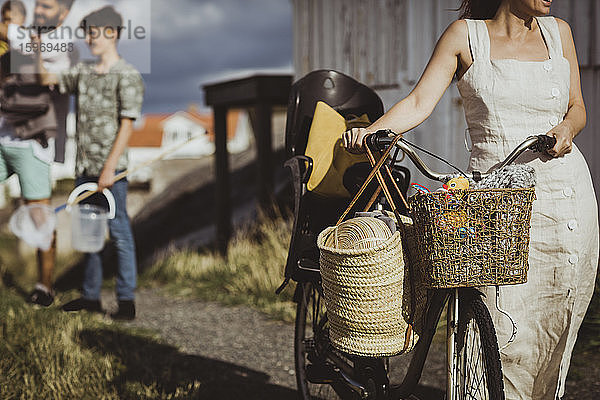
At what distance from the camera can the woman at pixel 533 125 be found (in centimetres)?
258

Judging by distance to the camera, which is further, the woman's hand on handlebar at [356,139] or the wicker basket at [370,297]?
the woman's hand on handlebar at [356,139]

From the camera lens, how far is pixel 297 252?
3098 mm

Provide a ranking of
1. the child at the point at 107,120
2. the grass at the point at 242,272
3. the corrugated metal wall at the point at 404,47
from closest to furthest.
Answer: the corrugated metal wall at the point at 404,47, the child at the point at 107,120, the grass at the point at 242,272

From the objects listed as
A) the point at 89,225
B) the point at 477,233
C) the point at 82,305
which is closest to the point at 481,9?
the point at 477,233

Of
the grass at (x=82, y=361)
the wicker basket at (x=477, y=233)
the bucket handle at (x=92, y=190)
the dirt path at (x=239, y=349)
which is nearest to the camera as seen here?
the wicker basket at (x=477, y=233)

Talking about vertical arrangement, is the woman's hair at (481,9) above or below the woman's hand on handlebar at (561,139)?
above

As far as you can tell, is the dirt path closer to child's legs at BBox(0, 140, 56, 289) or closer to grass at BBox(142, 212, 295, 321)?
grass at BBox(142, 212, 295, 321)

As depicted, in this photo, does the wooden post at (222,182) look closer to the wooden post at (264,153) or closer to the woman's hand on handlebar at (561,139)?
the wooden post at (264,153)

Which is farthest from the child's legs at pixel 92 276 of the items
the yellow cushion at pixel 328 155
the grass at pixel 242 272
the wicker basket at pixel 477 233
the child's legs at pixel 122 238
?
the wicker basket at pixel 477 233

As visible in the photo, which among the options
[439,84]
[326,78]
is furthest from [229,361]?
[439,84]

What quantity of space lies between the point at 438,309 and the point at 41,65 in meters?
4.51

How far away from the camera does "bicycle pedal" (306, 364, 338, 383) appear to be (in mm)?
3123

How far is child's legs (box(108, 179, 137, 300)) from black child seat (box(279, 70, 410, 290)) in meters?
2.65

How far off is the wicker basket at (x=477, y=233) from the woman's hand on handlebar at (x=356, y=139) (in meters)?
0.42
